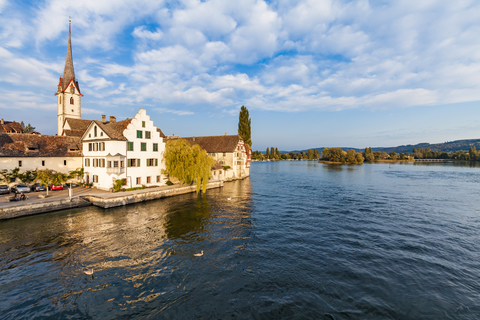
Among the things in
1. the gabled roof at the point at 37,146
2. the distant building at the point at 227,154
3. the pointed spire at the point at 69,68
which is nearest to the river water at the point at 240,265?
the gabled roof at the point at 37,146

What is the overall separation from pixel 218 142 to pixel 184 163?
28.7 meters

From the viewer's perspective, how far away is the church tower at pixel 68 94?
64.1 m

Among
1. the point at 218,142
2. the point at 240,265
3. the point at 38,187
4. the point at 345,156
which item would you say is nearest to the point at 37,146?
the point at 38,187

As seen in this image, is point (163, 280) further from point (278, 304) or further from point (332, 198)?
point (332, 198)

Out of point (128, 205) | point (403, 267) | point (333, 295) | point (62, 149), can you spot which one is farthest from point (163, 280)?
point (62, 149)

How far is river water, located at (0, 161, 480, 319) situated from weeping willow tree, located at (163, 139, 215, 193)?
13.0m

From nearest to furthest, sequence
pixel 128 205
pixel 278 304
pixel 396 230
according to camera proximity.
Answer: pixel 278 304
pixel 396 230
pixel 128 205

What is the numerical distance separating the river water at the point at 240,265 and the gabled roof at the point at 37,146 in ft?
57.0

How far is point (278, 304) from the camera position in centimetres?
1276

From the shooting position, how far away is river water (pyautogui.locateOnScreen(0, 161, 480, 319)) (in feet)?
41.0

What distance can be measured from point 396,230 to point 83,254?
3091 cm

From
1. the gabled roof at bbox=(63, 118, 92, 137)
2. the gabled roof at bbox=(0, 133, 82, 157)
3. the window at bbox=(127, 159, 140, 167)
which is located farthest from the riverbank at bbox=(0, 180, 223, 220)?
the gabled roof at bbox=(63, 118, 92, 137)

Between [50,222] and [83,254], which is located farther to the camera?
[50,222]

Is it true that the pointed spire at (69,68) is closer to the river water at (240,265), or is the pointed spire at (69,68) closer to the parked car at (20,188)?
the parked car at (20,188)
